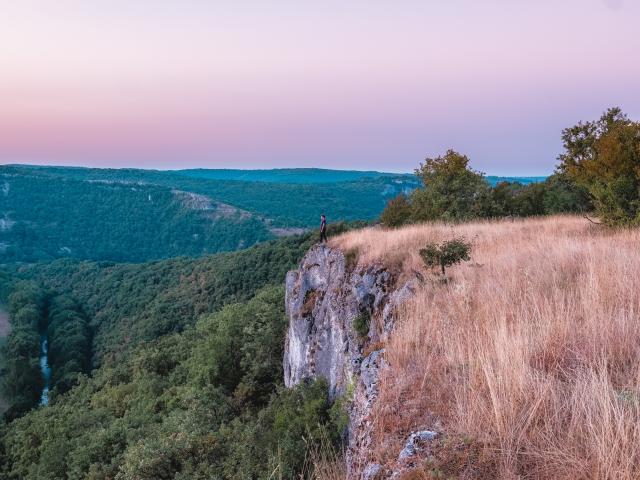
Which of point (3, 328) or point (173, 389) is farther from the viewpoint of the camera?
point (3, 328)

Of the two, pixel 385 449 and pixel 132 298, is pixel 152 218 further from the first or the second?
pixel 385 449

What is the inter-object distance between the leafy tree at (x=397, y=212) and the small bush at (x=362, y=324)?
55.7 feet

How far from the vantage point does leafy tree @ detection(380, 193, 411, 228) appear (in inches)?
1075

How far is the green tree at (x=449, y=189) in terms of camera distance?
22562 mm

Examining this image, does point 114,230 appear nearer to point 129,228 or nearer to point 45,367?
point 129,228

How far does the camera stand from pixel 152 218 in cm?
19788

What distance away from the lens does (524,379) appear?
9.50 ft

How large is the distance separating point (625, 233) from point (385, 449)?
9.46m

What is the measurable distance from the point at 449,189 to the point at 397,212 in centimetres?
518

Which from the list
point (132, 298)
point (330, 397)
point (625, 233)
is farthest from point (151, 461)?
point (132, 298)

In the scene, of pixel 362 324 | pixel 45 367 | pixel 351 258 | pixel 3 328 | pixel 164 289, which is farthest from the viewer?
pixel 164 289

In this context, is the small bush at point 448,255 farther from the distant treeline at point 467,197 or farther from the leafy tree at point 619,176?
the distant treeline at point 467,197

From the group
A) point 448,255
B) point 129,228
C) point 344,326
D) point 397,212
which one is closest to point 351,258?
point 344,326

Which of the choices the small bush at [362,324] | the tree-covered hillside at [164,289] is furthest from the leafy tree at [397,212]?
the tree-covered hillside at [164,289]
